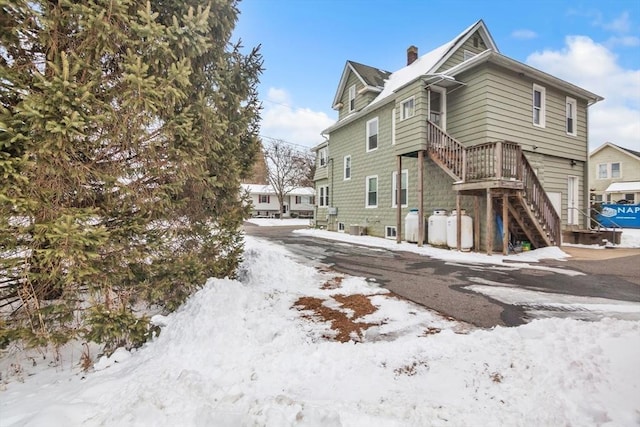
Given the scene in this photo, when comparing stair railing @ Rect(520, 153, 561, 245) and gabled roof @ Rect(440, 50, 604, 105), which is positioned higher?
gabled roof @ Rect(440, 50, 604, 105)

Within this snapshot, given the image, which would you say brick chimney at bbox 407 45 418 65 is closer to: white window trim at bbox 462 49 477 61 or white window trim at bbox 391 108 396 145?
white window trim at bbox 462 49 477 61

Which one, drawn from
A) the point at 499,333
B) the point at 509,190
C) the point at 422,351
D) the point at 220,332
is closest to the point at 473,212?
the point at 509,190

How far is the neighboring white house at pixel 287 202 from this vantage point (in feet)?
146

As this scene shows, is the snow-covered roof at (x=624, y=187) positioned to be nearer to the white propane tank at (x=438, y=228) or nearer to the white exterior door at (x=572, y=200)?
the white exterior door at (x=572, y=200)

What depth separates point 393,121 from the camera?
517 inches

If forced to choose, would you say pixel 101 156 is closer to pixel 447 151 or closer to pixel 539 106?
pixel 447 151

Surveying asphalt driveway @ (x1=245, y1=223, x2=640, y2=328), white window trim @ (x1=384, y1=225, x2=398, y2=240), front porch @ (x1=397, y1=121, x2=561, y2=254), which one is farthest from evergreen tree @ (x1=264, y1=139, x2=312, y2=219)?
asphalt driveway @ (x1=245, y1=223, x2=640, y2=328)

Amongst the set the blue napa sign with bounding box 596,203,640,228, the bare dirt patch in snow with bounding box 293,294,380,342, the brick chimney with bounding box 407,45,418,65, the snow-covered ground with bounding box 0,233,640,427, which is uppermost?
the brick chimney with bounding box 407,45,418,65

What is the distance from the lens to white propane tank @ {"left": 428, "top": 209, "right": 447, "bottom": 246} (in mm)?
10555

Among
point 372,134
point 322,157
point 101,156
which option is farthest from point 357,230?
point 101,156

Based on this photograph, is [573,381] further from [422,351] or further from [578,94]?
[578,94]

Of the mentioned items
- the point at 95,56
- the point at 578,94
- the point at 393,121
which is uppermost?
the point at 578,94

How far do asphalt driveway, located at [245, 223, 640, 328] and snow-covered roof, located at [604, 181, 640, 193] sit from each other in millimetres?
21778

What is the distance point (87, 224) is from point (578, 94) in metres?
16.5
